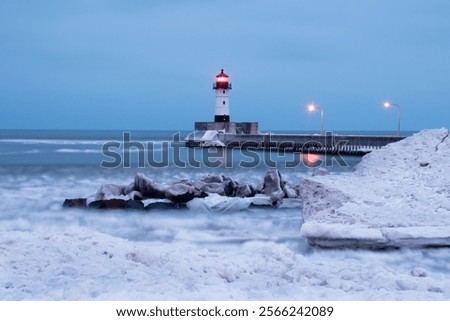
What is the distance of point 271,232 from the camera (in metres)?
7.93

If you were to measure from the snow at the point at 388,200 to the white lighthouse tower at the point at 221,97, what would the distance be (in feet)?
124

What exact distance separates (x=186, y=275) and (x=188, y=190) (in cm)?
550

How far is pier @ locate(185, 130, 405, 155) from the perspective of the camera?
32.3 m

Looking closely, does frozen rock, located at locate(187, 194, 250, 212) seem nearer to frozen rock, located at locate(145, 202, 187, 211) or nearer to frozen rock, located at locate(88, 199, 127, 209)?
frozen rock, located at locate(145, 202, 187, 211)

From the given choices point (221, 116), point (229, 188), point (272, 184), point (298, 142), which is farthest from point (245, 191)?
point (221, 116)

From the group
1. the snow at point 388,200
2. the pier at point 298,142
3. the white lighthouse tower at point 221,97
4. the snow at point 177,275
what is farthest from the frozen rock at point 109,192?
the white lighthouse tower at point 221,97

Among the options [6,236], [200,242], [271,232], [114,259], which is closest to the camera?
[114,259]

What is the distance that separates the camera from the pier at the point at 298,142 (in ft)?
106

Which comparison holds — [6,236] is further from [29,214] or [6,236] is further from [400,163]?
[400,163]

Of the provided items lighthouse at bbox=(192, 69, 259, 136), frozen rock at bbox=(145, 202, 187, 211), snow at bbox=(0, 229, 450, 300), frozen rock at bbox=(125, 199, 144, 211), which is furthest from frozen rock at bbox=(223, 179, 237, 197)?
lighthouse at bbox=(192, 69, 259, 136)

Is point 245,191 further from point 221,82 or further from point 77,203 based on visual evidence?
point 221,82

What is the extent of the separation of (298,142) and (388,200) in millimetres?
30634

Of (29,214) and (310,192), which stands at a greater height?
(310,192)

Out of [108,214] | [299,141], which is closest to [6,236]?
[108,214]
